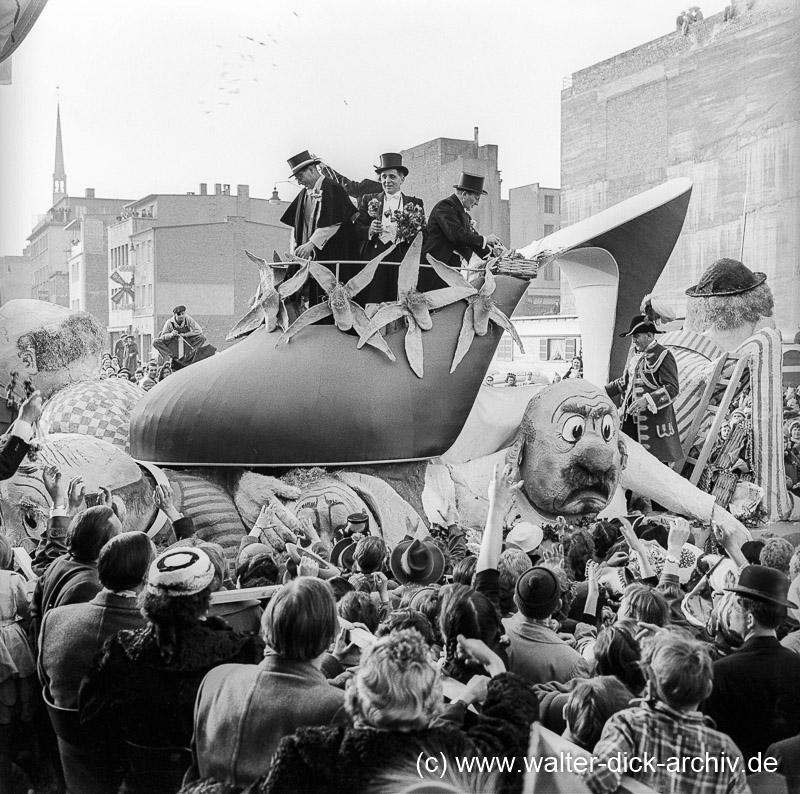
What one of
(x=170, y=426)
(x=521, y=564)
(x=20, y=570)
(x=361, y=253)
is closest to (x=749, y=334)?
(x=361, y=253)

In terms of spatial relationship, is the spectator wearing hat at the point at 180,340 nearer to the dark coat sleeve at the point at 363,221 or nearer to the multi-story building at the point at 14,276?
the multi-story building at the point at 14,276

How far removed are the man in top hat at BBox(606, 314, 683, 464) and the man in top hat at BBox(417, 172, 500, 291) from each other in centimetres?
131

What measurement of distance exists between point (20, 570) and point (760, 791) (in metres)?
3.08

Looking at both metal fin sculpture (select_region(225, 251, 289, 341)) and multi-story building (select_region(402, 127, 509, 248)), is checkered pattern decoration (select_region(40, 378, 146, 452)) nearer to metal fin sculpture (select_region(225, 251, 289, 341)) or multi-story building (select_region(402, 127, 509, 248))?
metal fin sculpture (select_region(225, 251, 289, 341))

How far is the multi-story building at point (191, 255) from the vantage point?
5406 millimetres

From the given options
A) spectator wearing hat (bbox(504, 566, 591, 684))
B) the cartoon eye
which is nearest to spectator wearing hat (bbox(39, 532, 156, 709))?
spectator wearing hat (bbox(504, 566, 591, 684))

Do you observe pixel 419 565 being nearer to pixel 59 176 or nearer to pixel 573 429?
pixel 573 429

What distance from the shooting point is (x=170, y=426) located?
5.25m

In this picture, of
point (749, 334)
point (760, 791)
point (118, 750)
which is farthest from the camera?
point (749, 334)

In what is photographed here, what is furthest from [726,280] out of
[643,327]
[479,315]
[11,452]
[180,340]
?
[11,452]

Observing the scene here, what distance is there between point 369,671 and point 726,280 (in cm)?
402

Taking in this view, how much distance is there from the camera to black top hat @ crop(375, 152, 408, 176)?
536 cm

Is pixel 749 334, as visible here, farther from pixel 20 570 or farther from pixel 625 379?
pixel 20 570

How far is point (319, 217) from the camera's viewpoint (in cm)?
527
